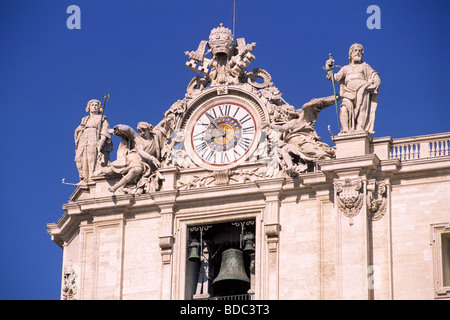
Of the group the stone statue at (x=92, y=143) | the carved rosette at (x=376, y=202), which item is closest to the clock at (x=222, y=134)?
the stone statue at (x=92, y=143)

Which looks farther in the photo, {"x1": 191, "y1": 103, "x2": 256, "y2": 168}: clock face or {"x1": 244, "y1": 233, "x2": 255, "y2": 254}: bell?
{"x1": 191, "y1": 103, "x2": 256, "y2": 168}: clock face

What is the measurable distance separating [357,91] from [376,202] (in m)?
3.12

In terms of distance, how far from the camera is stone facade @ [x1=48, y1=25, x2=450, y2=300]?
1845 inches

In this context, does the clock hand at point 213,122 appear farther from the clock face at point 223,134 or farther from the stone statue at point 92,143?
the stone statue at point 92,143

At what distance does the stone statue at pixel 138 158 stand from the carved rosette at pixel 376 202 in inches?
231

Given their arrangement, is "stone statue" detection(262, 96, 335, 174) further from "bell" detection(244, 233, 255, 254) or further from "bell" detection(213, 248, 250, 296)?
"bell" detection(213, 248, 250, 296)

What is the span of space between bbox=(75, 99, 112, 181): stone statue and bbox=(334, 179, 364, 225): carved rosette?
7.23 metres

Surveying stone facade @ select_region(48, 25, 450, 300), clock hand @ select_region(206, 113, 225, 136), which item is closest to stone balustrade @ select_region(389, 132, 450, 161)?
stone facade @ select_region(48, 25, 450, 300)

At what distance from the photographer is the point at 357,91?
48812mm

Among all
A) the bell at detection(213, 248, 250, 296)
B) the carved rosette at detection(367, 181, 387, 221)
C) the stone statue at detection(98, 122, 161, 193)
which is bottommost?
the bell at detection(213, 248, 250, 296)

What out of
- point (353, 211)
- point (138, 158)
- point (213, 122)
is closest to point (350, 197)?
point (353, 211)

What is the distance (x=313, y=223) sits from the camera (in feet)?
157

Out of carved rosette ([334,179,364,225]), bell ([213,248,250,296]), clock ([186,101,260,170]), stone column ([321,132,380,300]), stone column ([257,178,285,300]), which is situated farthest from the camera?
clock ([186,101,260,170])

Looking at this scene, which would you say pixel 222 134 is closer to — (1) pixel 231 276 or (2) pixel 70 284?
(1) pixel 231 276
